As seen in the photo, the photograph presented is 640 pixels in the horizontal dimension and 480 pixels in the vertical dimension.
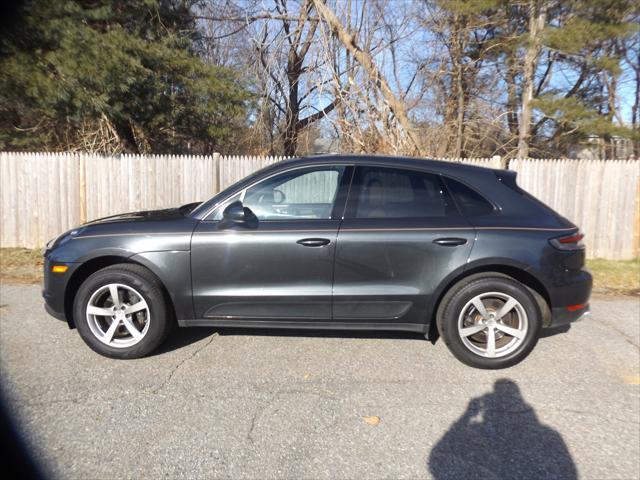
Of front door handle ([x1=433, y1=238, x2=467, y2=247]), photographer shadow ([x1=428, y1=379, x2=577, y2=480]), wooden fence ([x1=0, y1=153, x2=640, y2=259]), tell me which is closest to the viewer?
photographer shadow ([x1=428, y1=379, x2=577, y2=480])

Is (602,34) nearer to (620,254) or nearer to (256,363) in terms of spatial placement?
(620,254)

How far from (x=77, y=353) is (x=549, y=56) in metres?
12.3

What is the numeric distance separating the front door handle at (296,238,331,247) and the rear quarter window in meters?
1.16

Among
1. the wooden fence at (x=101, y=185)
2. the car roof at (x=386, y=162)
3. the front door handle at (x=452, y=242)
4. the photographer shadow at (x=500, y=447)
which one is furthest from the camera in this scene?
the wooden fence at (x=101, y=185)

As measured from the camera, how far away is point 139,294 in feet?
12.1

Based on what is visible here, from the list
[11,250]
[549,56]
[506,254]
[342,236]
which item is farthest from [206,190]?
[549,56]

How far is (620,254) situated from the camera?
852 cm

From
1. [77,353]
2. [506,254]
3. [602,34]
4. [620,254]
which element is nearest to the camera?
[506,254]

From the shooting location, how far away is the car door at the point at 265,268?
364 centimetres

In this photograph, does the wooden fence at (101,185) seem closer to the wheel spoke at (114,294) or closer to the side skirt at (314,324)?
the wheel spoke at (114,294)

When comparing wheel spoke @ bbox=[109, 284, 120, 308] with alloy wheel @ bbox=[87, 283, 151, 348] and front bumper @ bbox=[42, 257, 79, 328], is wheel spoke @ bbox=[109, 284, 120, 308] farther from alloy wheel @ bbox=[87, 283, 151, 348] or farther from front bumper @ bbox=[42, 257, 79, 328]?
front bumper @ bbox=[42, 257, 79, 328]

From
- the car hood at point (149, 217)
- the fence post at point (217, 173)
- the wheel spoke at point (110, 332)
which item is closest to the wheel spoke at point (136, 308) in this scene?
the wheel spoke at point (110, 332)

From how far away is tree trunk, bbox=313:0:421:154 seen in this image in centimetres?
1081

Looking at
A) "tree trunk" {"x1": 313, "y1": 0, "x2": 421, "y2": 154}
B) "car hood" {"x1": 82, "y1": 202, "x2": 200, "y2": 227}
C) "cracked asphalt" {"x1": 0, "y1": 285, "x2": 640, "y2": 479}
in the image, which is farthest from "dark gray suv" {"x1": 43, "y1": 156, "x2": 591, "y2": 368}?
Answer: "tree trunk" {"x1": 313, "y1": 0, "x2": 421, "y2": 154}
